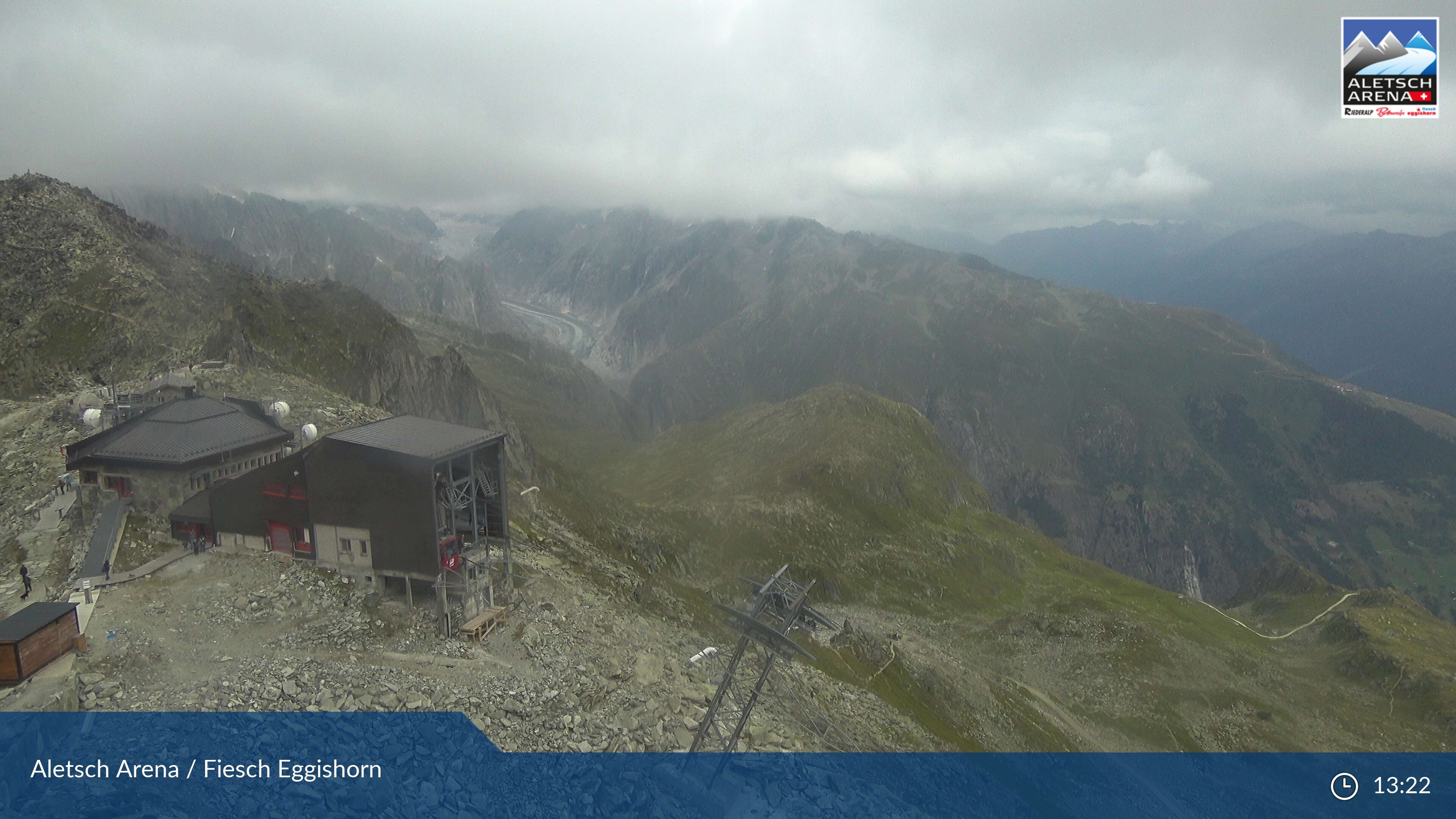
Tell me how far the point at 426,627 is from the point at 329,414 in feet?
122

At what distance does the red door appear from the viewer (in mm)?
37375

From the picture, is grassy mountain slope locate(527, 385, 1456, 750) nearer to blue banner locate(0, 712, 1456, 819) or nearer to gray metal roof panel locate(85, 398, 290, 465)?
blue banner locate(0, 712, 1456, 819)

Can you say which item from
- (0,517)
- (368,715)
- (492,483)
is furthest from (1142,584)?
(0,517)

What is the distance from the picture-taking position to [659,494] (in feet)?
490

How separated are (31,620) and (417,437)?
15853 millimetres

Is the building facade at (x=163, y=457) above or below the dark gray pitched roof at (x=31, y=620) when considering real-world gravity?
above

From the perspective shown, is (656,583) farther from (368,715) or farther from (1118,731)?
(1118,731)

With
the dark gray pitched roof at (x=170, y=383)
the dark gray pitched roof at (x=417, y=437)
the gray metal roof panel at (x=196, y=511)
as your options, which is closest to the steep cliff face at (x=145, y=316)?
the dark gray pitched roof at (x=170, y=383)

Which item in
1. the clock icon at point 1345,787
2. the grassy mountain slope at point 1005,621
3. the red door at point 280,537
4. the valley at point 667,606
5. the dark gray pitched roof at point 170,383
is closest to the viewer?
the valley at point 667,606

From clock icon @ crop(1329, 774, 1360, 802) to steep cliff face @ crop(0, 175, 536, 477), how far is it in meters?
96.3

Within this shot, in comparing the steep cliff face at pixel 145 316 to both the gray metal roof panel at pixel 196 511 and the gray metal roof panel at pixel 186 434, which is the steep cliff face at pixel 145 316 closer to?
the gray metal roof panel at pixel 186 434

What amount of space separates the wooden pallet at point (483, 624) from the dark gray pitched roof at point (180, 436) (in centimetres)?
2036

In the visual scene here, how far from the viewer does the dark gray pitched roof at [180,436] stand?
4144 centimetres

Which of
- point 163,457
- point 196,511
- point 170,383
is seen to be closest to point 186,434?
point 163,457
